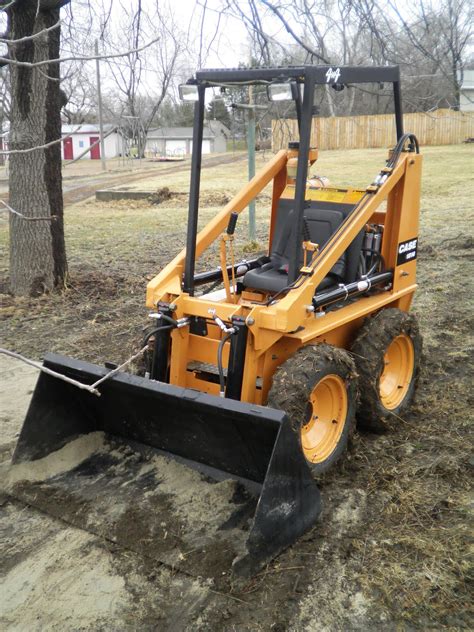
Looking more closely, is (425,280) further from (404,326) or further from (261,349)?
(261,349)

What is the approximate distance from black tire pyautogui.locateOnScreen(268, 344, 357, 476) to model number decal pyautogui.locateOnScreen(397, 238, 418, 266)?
1.04 m

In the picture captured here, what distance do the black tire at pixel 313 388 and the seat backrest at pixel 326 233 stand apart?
0.67 meters

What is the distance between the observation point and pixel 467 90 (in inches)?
241

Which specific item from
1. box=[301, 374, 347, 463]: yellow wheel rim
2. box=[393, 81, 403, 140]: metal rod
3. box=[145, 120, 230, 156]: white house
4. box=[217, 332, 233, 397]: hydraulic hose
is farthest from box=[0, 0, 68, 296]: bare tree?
box=[145, 120, 230, 156]: white house

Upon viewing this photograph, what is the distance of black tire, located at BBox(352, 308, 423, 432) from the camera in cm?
414

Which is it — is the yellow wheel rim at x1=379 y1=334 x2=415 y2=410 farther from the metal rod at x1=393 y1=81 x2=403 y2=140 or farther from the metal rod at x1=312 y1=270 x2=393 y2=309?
the metal rod at x1=393 y1=81 x2=403 y2=140

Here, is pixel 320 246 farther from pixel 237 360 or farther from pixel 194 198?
pixel 237 360

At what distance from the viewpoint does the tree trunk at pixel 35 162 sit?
24.2ft

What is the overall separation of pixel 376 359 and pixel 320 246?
81 cm

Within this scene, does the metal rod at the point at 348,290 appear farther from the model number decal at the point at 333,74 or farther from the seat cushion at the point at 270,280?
the model number decal at the point at 333,74

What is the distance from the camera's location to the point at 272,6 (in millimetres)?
5340

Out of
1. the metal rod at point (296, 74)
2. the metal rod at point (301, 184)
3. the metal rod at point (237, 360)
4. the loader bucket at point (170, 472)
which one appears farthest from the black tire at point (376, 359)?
the metal rod at point (296, 74)

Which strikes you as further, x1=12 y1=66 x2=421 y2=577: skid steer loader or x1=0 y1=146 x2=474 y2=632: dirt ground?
x1=12 y1=66 x2=421 y2=577: skid steer loader

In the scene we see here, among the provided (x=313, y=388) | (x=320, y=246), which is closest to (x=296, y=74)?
(x=320, y=246)
